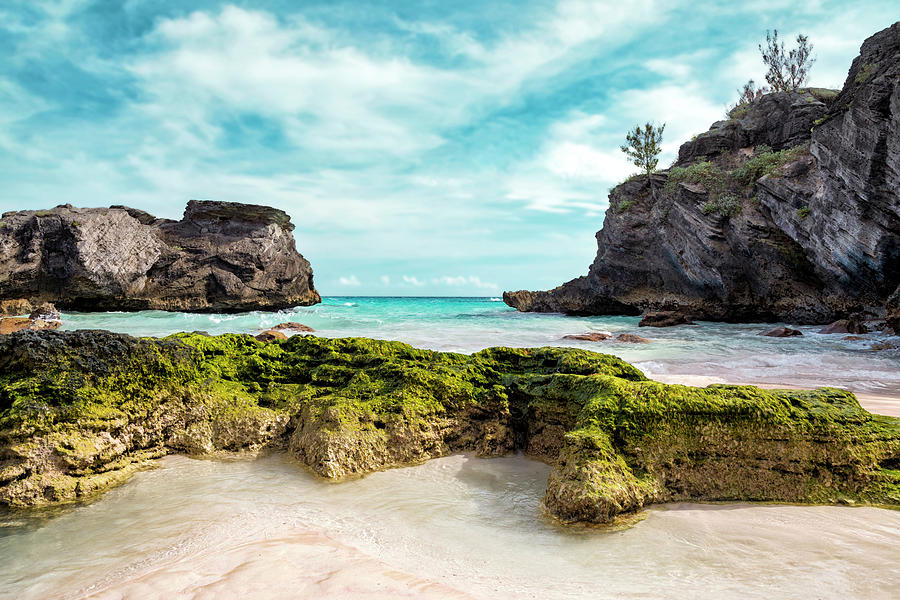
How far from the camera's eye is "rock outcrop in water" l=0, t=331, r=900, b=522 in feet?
10.9

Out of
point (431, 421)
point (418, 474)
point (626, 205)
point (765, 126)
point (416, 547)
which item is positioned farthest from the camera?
point (626, 205)

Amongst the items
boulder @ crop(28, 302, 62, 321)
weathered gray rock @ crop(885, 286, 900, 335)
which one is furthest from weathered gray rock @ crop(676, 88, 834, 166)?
boulder @ crop(28, 302, 62, 321)

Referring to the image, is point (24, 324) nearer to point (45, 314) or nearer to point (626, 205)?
point (45, 314)

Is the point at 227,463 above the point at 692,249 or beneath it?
beneath

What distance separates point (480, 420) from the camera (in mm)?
4656

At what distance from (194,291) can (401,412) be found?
31531 millimetres

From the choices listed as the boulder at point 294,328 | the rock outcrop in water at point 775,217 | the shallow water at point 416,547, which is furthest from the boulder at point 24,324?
the rock outcrop in water at point 775,217

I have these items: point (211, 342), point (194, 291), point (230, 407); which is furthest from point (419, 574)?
point (194, 291)

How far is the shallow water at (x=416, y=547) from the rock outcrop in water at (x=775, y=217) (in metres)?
15.8

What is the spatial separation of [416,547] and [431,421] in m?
1.65

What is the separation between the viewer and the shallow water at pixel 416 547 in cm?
236

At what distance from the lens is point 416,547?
2.83 meters

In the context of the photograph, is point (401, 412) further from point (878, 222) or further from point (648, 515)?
point (878, 222)

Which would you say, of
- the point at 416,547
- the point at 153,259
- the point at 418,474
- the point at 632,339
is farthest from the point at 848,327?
the point at 153,259
